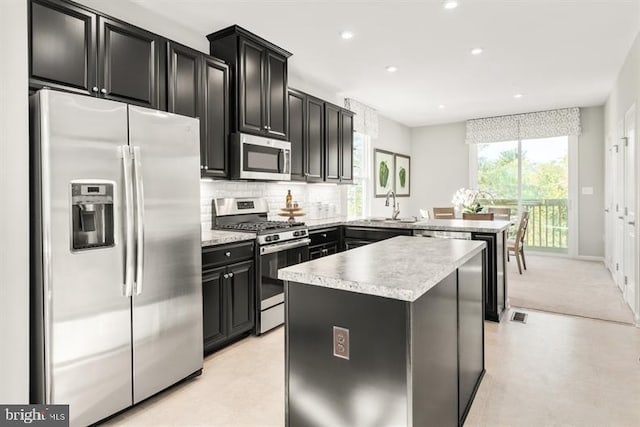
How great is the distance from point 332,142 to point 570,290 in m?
3.50

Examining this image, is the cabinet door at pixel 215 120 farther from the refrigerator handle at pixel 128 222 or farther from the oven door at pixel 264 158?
the refrigerator handle at pixel 128 222

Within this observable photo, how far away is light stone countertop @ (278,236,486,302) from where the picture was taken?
134 centimetres

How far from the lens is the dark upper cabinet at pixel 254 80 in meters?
3.38

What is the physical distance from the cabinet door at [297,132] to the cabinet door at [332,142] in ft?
1.67

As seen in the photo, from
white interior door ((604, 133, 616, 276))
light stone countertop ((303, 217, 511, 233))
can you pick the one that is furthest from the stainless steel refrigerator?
white interior door ((604, 133, 616, 276))

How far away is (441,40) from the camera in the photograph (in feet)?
12.0

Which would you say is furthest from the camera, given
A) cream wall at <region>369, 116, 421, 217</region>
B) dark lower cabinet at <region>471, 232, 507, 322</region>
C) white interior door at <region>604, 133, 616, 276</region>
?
cream wall at <region>369, 116, 421, 217</region>

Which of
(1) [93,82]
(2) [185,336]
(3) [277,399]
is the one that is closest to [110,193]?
(1) [93,82]

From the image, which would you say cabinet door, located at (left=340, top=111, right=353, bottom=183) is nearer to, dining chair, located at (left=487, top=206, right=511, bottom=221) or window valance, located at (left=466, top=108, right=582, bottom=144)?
dining chair, located at (left=487, top=206, right=511, bottom=221)

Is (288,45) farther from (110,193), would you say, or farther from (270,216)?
(110,193)

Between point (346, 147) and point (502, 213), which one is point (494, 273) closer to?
point (346, 147)

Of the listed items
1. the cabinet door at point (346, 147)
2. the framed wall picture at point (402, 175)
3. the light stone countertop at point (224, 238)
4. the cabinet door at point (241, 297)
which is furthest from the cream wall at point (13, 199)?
the framed wall picture at point (402, 175)

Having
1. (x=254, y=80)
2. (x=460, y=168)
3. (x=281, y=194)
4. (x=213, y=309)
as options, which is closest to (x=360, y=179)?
(x=281, y=194)

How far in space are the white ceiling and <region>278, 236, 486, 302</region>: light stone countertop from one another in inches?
81.1
